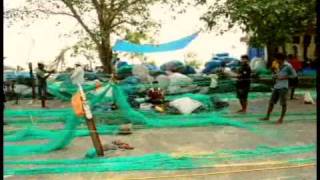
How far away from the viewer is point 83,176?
→ 6.48 meters

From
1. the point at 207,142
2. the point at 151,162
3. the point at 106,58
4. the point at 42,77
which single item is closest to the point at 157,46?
the point at 42,77

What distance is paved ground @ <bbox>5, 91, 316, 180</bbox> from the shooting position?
639 centimetres

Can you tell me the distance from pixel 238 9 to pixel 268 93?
5258 millimetres

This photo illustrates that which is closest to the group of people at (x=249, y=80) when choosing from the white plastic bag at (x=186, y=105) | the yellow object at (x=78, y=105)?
the white plastic bag at (x=186, y=105)

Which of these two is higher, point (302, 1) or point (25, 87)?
point (302, 1)

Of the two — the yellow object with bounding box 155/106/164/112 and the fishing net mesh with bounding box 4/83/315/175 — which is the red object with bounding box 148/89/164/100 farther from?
the fishing net mesh with bounding box 4/83/315/175

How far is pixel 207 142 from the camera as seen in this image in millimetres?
8797

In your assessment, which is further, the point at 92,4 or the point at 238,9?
the point at 92,4

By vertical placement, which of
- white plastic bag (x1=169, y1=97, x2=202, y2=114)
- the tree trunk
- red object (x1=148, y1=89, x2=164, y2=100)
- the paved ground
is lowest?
Result: the paved ground

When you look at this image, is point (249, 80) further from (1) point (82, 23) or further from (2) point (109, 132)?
(1) point (82, 23)

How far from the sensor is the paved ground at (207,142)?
21.0 feet

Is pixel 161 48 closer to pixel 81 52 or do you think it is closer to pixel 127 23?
pixel 127 23

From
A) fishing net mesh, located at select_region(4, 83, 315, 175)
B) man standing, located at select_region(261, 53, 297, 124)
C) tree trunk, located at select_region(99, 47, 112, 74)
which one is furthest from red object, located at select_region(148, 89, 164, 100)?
tree trunk, located at select_region(99, 47, 112, 74)

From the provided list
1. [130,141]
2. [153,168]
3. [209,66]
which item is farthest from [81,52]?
[153,168]
